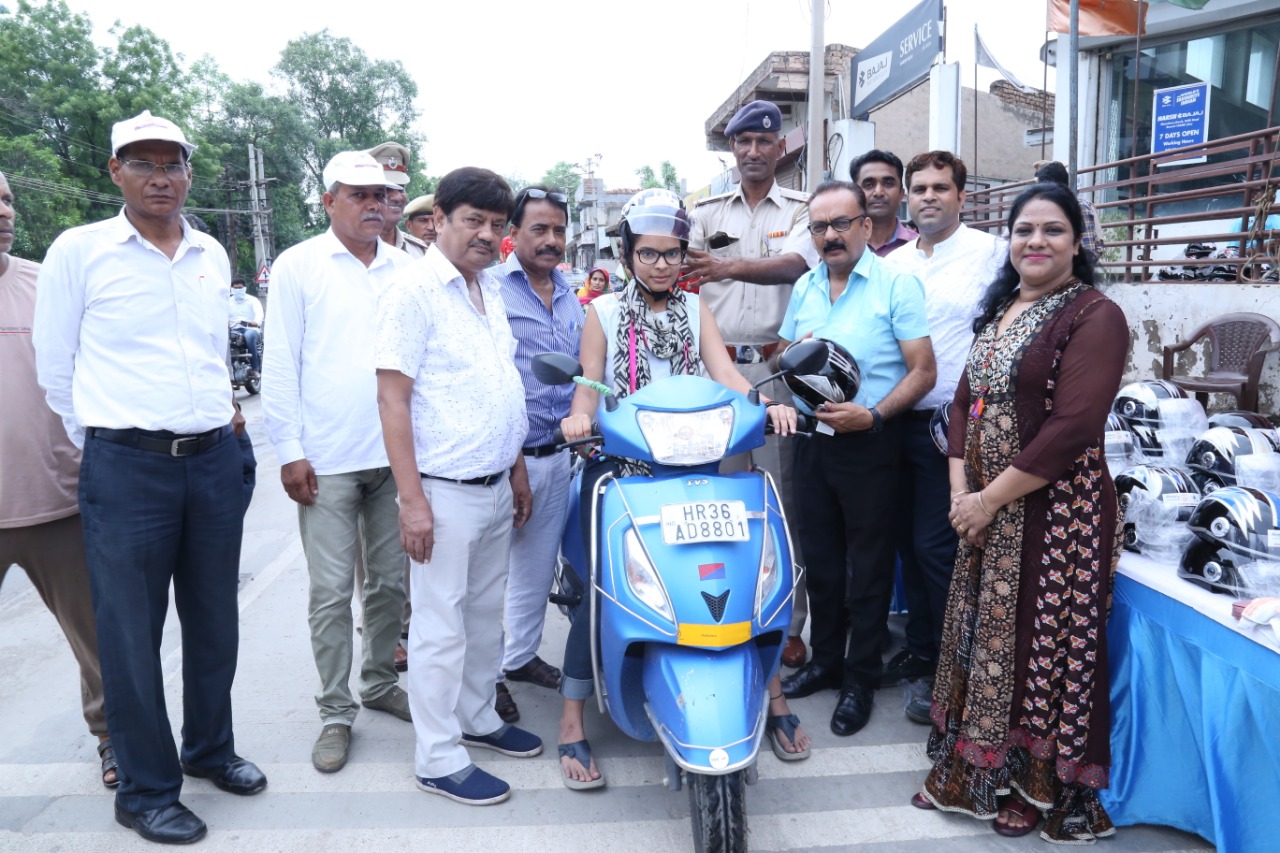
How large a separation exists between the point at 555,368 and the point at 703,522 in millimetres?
632

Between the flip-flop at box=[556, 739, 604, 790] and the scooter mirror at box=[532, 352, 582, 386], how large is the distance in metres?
1.29

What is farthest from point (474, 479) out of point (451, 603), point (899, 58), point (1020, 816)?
point (899, 58)

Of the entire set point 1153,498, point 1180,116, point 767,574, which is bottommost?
point 767,574

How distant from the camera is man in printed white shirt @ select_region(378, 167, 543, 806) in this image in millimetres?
2594

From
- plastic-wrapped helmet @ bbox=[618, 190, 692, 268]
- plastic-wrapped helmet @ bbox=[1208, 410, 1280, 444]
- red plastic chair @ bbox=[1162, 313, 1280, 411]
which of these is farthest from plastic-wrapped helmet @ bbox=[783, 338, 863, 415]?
red plastic chair @ bbox=[1162, 313, 1280, 411]

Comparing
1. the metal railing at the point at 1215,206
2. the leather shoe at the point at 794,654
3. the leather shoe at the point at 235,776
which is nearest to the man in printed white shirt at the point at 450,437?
the leather shoe at the point at 235,776

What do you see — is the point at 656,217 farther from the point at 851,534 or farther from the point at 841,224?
the point at 851,534

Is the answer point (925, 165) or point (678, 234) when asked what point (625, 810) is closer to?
point (678, 234)

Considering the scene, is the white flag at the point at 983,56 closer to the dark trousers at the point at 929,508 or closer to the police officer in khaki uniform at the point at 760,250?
the police officer in khaki uniform at the point at 760,250

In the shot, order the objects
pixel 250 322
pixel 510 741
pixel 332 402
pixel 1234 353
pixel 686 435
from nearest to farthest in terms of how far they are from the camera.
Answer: pixel 686 435, pixel 332 402, pixel 510 741, pixel 1234 353, pixel 250 322

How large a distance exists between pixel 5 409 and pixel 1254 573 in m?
3.73

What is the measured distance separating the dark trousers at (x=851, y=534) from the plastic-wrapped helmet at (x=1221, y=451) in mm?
965

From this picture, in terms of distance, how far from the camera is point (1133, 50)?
10188 millimetres

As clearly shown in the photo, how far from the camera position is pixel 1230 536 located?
92.8 inches
